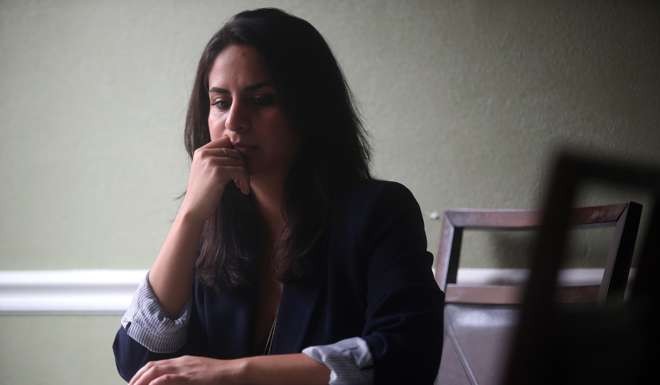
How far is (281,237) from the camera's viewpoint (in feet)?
2.98

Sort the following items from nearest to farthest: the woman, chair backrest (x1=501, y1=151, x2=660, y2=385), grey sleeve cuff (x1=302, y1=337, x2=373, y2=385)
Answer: chair backrest (x1=501, y1=151, x2=660, y2=385)
grey sleeve cuff (x1=302, y1=337, x2=373, y2=385)
the woman

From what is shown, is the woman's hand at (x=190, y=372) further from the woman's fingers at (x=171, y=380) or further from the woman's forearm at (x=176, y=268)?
the woman's forearm at (x=176, y=268)

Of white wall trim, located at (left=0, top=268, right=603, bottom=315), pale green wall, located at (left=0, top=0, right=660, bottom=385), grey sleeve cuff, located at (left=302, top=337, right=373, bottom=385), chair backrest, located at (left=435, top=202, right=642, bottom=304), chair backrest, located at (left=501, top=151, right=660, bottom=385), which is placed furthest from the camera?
white wall trim, located at (left=0, top=268, right=603, bottom=315)

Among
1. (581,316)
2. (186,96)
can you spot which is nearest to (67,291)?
(186,96)

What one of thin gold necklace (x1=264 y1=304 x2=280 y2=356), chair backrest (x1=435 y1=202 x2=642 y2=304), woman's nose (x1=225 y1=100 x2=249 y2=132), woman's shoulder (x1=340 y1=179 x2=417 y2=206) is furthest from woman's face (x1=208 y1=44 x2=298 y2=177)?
chair backrest (x1=435 y1=202 x2=642 y2=304)

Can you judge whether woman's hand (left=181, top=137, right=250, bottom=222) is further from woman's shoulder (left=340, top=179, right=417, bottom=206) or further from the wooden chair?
the wooden chair

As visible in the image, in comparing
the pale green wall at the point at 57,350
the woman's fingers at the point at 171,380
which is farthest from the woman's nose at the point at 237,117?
the pale green wall at the point at 57,350

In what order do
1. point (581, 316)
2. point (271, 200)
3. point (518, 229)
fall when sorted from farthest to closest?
point (518, 229) < point (271, 200) < point (581, 316)

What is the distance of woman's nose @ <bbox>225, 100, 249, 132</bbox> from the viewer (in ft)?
2.74

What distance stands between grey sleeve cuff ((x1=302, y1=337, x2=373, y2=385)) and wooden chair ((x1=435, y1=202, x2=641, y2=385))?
16.3 inches

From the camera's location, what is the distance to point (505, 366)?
0.38 m

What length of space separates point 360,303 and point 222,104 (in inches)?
14.7

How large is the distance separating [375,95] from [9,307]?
1.06 meters

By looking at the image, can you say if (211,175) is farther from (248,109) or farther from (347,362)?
(347,362)
